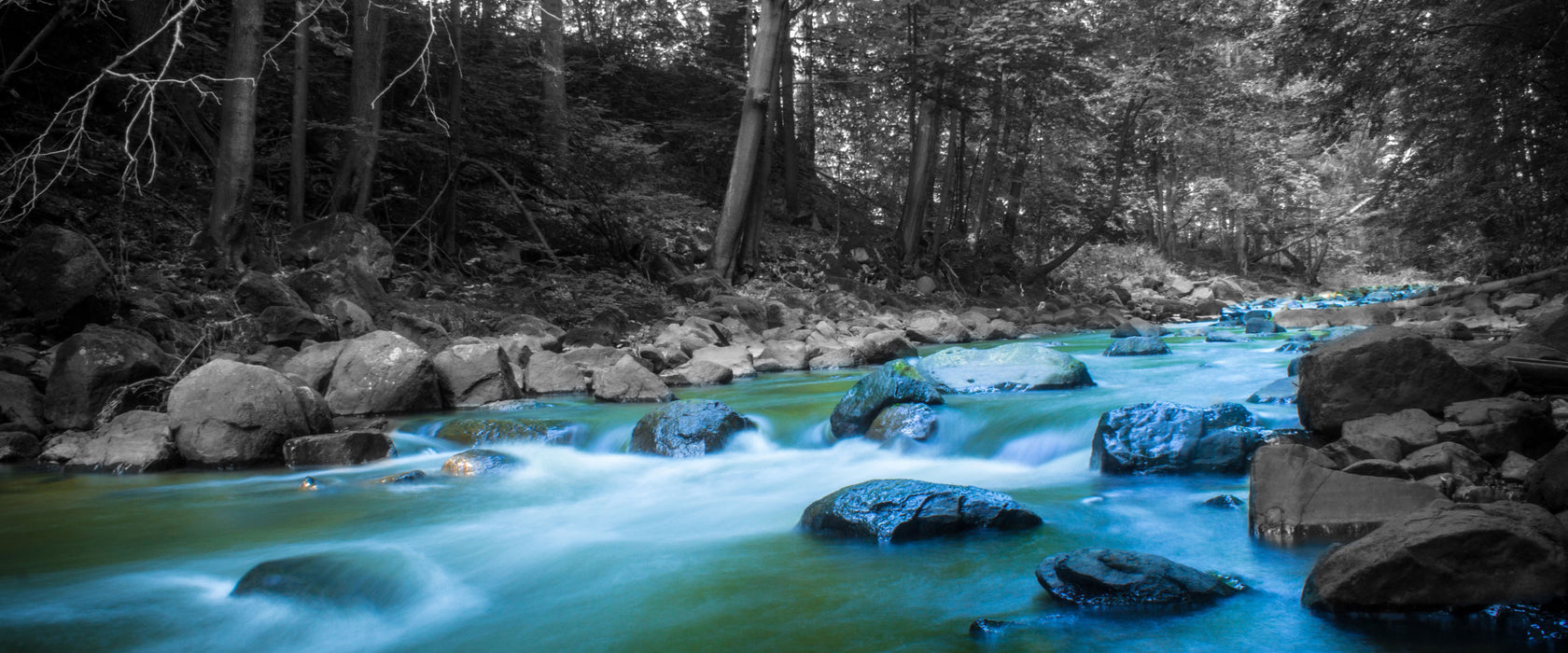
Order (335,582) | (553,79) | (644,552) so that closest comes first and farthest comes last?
(335,582)
(644,552)
(553,79)

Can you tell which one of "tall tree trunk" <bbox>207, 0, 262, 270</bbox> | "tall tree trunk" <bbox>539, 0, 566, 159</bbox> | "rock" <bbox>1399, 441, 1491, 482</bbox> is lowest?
"rock" <bbox>1399, 441, 1491, 482</bbox>

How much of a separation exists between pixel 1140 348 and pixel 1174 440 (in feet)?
22.0

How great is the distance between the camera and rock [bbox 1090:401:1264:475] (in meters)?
5.16

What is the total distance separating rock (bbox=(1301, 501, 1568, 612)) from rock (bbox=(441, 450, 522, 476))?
510 cm

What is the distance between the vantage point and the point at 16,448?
20.2ft

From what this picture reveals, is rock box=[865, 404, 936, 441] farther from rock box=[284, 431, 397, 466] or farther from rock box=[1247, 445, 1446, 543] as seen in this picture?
rock box=[284, 431, 397, 466]

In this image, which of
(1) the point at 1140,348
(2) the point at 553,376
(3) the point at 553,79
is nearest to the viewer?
(2) the point at 553,376

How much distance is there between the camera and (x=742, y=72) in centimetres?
1902

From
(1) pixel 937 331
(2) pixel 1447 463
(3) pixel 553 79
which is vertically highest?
(3) pixel 553 79

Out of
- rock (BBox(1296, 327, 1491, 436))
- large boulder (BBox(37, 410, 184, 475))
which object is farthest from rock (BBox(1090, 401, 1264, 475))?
large boulder (BBox(37, 410, 184, 475))

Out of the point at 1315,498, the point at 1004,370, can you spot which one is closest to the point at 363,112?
the point at 1004,370

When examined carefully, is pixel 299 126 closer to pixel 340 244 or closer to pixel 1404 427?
pixel 340 244

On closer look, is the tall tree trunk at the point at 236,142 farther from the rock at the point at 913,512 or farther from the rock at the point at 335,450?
the rock at the point at 913,512

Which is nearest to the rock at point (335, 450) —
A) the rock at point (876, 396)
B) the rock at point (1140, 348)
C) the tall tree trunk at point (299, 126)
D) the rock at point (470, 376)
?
the rock at point (470, 376)
